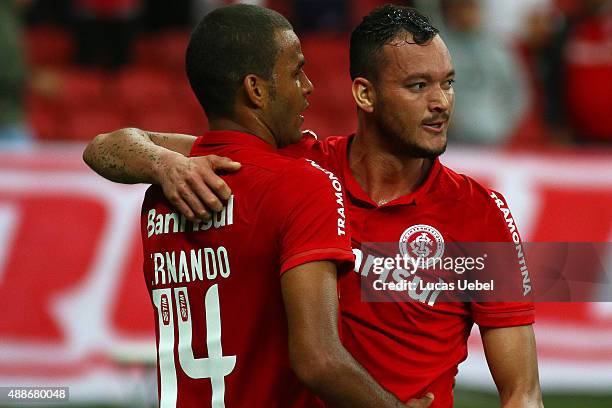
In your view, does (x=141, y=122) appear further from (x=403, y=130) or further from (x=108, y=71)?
(x=403, y=130)

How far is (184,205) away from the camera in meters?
3.38

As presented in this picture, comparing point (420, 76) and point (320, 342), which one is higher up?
point (420, 76)

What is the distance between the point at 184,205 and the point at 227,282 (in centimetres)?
27

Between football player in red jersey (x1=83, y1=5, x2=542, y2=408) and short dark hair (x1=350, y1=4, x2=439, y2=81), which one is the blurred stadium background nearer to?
football player in red jersey (x1=83, y1=5, x2=542, y2=408)

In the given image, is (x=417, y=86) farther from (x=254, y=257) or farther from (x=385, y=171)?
(x=254, y=257)

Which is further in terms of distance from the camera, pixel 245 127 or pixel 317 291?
pixel 245 127

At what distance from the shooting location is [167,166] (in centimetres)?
353

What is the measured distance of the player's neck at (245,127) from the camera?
3.50m

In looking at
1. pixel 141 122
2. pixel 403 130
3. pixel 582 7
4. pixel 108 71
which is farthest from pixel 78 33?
pixel 403 130

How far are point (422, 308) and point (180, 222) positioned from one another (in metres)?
0.85

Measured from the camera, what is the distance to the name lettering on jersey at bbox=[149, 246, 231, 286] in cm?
334

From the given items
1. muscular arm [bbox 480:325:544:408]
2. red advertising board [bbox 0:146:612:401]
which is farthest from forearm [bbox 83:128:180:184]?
red advertising board [bbox 0:146:612:401]

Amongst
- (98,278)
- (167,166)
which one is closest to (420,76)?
(167,166)

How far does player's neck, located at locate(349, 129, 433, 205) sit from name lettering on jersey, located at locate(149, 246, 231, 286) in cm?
72
